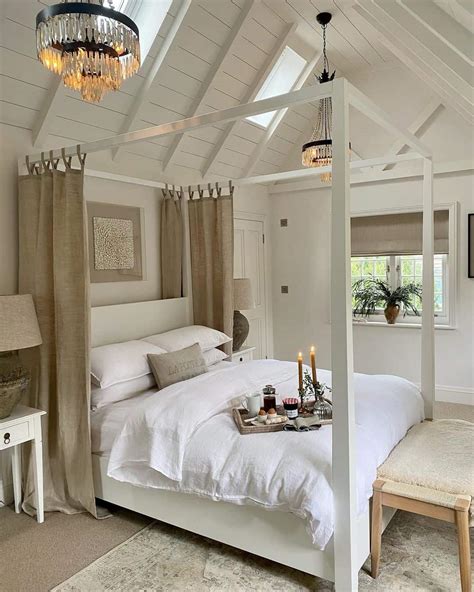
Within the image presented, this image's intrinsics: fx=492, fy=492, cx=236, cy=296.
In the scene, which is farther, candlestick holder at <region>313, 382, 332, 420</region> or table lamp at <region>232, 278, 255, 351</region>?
table lamp at <region>232, 278, 255, 351</region>

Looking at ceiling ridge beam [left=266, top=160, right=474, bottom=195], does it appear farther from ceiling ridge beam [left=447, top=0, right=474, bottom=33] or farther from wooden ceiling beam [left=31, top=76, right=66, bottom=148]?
wooden ceiling beam [left=31, top=76, right=66, bottom=148]

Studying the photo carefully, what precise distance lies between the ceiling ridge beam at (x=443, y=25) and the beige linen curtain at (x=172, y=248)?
101 inches

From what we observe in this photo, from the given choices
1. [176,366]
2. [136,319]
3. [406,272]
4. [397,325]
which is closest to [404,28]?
[176,366]

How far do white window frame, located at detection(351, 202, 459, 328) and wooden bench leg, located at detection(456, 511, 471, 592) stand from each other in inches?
126

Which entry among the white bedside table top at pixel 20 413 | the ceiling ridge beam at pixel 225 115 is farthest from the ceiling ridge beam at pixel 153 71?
the white bedside table top at pixel 20 413

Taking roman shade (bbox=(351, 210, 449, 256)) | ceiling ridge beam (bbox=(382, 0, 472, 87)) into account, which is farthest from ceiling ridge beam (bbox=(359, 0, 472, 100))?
roman shade (bbox=(351, 210, 449, 256))

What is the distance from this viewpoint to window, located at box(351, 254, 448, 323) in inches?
203

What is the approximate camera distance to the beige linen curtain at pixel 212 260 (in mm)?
4254

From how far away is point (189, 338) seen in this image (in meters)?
3.88

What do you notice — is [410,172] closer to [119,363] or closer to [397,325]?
[397,325]

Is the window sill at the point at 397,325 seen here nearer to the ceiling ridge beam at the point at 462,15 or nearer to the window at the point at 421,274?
the window at the point at 421,274

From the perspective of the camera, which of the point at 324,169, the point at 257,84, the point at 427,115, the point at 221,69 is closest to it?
the point at 324,169

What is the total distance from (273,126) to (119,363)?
3.19 meters

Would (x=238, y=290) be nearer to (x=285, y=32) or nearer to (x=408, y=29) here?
(x=285, y=32)
